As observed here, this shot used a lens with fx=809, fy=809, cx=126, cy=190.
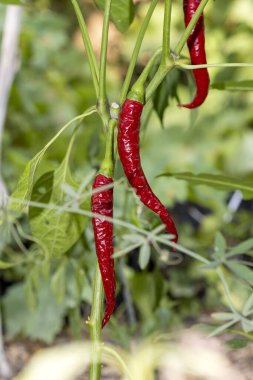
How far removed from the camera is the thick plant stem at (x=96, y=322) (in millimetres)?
991

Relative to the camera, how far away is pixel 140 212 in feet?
4.62

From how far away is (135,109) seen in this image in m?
0.93

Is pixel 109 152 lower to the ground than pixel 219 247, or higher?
higher

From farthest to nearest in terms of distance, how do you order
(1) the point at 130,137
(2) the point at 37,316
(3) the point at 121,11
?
(2) the point at 37,316 → (3) the point at 121,11 → (1) the point at 130,137

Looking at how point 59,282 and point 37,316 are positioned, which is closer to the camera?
point 59,282

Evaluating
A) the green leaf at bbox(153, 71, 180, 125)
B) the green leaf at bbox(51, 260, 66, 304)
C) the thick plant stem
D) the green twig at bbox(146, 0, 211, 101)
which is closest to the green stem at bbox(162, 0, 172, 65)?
the green twig at bbox(146, 0, 211, 101)

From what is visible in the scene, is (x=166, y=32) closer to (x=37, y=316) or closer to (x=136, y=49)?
(x=136, y=49)

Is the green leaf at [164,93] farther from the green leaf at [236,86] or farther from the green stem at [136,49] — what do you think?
the green stem at [136,49]

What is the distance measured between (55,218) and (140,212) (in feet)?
0.74

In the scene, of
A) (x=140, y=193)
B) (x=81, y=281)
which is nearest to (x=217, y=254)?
(x=140, y=193)

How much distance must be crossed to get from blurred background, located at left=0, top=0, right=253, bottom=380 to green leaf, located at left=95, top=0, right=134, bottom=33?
0.60 ft

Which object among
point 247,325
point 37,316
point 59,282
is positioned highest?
point 247,325

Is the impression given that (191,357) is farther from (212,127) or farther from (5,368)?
(212,127)

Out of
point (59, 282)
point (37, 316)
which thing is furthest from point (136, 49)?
point (37, 316)
